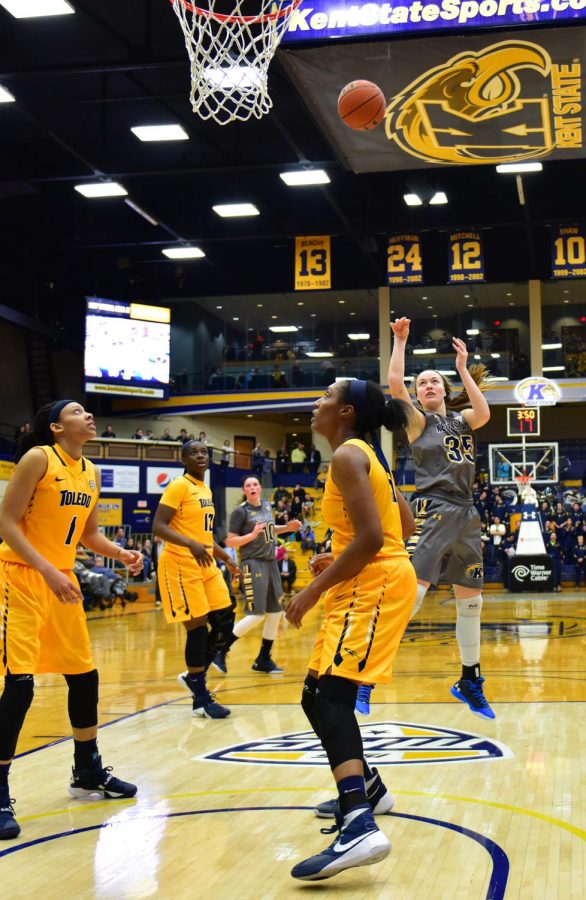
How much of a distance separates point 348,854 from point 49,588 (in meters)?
1.86

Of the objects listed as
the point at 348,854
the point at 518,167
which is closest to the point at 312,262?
the point at 518,167

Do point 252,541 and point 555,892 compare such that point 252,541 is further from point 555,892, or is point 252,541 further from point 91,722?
point 555,892

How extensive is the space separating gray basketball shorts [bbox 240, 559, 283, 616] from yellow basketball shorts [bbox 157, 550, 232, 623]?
1.96m

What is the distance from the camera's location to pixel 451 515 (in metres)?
6.00

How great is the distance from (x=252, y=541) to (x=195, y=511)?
7.46 ft

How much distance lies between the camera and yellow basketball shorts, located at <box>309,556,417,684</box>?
3486mm

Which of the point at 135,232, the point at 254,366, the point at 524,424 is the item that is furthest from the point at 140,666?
the point at 254,366

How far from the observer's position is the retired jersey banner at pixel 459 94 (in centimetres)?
1124

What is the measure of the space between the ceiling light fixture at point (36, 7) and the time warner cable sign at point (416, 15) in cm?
547

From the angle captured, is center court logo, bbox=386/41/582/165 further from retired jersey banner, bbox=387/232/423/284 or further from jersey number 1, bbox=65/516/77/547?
retired jersey banner, bbox=387/232/423/284

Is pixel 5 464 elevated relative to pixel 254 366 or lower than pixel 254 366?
lower

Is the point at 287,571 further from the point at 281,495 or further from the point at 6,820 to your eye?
the point at 6,820

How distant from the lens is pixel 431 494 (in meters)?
6.13

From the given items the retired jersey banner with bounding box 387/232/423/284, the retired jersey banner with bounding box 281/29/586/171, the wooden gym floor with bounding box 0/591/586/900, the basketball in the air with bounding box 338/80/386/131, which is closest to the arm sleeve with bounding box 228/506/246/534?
the wooden gym floor with bounding box 0/591/586/900
